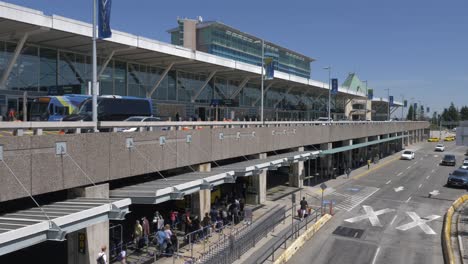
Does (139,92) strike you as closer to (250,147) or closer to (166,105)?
(166,105)

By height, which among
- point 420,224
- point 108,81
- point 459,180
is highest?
point 108,81

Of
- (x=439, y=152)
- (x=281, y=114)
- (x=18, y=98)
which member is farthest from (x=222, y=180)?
(x=439, y=152)

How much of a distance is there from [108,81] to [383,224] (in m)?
21.3

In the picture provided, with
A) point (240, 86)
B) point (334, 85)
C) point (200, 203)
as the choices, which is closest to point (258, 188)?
point (200, 203)

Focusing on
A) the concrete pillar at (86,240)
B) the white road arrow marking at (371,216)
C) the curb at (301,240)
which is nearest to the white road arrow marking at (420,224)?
the white road arrow marking at (371,216)

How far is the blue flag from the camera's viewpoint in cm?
1492

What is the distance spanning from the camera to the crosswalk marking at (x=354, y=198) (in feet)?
92.5

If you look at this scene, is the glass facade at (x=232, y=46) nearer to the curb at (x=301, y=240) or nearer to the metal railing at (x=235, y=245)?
the curb at (x=301, y=240)

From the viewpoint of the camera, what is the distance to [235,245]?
51.7 ft

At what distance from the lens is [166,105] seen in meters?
36.3

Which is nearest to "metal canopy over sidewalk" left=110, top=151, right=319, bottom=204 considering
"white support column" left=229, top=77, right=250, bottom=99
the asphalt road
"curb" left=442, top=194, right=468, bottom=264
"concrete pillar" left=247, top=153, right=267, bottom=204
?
"concrete pillar" left=247, top=153, right=267, bottom=204

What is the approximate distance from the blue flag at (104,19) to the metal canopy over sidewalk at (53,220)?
6109 mm

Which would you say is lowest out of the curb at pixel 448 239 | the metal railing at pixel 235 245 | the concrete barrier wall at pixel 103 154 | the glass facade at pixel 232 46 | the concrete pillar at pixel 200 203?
the curb at pixel 448 239

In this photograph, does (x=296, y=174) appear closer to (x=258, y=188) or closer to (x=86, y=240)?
(x=258, y=188)
